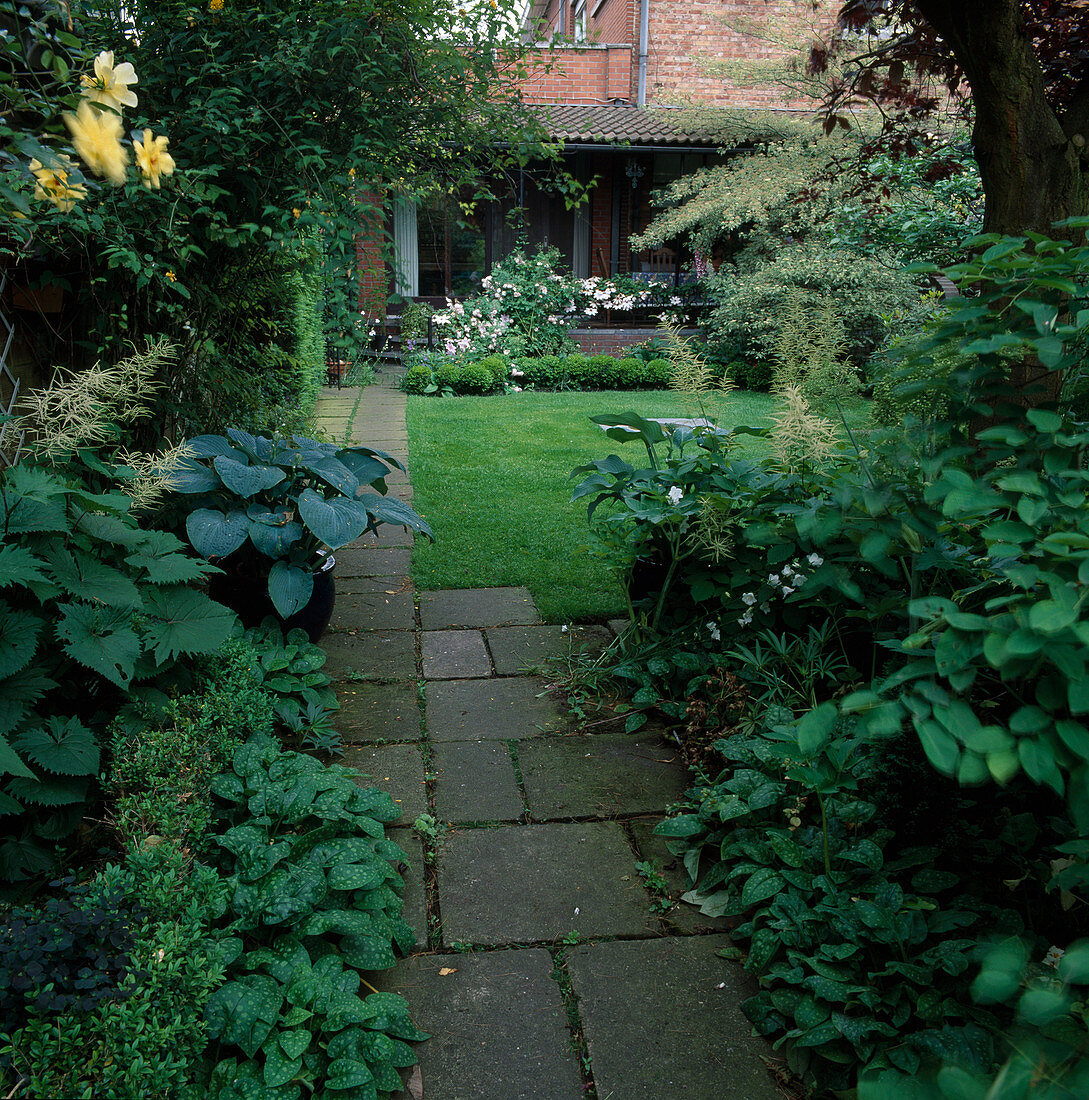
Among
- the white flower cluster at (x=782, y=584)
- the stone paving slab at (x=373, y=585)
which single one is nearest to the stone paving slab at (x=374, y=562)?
the stone paving slab at (x=373, y=585)

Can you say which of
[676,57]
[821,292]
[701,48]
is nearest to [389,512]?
[821,292]

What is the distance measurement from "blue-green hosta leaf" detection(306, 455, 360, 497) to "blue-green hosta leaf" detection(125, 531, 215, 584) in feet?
2.37

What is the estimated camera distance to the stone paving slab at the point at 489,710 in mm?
2779

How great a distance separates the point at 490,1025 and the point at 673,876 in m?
0.63

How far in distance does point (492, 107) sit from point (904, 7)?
151 cm

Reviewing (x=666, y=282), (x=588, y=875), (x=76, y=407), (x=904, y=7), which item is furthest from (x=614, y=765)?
(x=666, y=282)

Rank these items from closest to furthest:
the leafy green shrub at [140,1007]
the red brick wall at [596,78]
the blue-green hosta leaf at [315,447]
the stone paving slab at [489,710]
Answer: the leafy green shrub at [140,1007]
the stone paving slab at [489,710]
the blue-green hosta leaf at [315,447]
the red brick wall at [596,78]

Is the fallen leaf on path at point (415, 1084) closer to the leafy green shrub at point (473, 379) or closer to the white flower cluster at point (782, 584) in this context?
the white flower cluster at point (782, 584)

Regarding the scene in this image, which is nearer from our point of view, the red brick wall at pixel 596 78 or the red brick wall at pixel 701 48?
the red brick wall at pixel 701 48

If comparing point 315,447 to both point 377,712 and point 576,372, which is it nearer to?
point 377,712

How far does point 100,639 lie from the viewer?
1842 mm

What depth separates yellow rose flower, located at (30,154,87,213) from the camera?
5.44 feet

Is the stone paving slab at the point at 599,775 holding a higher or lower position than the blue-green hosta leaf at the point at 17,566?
lower

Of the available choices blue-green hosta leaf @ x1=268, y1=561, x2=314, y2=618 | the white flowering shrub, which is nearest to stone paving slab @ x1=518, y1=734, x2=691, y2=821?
blue-green hosta leaf @ x1=268, y1=561, x2=314, y2=618
